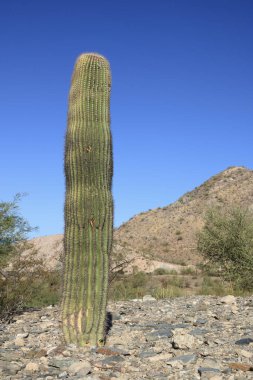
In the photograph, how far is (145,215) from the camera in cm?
5575

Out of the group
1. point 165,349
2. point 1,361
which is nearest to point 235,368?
point 165,349

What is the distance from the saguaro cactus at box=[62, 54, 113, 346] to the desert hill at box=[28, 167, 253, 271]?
28.3 metres

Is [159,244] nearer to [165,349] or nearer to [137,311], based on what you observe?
[137,311]

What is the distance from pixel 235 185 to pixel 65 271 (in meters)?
47.3

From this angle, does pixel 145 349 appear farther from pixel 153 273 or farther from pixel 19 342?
pixel 153 273

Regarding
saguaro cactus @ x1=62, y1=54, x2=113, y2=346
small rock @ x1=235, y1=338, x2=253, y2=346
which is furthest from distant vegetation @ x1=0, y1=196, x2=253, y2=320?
small rock @ x1=235, y1=338, x2=253, y2=346

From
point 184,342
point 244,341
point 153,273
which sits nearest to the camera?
point 184,342

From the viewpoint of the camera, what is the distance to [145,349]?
6.72m

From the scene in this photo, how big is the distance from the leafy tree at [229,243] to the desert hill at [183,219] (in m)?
13.1

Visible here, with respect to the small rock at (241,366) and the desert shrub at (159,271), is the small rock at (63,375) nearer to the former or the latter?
the small rock at (241,366)

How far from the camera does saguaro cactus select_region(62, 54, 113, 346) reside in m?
7.05

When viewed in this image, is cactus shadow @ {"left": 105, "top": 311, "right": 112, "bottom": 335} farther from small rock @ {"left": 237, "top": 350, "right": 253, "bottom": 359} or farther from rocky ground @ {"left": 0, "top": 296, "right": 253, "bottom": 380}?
small rock @ {"left": 237, "top": 350, "right": 253, "bottom": 359}

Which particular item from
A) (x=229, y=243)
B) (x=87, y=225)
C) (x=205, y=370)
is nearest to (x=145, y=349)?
(x=205, y=370)

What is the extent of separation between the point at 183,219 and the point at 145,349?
140 feet
